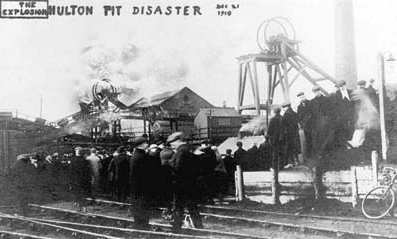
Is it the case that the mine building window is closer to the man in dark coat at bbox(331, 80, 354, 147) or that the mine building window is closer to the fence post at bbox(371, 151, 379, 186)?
the man in dark coat at bbox(331, 80, 354, 147)

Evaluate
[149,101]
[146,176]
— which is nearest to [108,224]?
[146,176]

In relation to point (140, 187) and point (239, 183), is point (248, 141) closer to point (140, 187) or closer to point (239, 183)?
point (239, 183)

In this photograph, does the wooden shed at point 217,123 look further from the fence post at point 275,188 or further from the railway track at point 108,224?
the railway track at point 108,224

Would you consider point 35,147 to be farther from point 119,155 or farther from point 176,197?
point 176,197

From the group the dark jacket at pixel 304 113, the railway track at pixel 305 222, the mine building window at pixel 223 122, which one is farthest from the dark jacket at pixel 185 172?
the mine building window at pixel 223 122

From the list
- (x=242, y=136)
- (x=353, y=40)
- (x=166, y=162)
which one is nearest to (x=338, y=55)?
(x=353, y=40)

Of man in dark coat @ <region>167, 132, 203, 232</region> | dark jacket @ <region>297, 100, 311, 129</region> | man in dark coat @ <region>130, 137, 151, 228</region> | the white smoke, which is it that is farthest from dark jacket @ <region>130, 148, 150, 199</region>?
dark jacket @ <region>297, 100, 311, 129</region>
